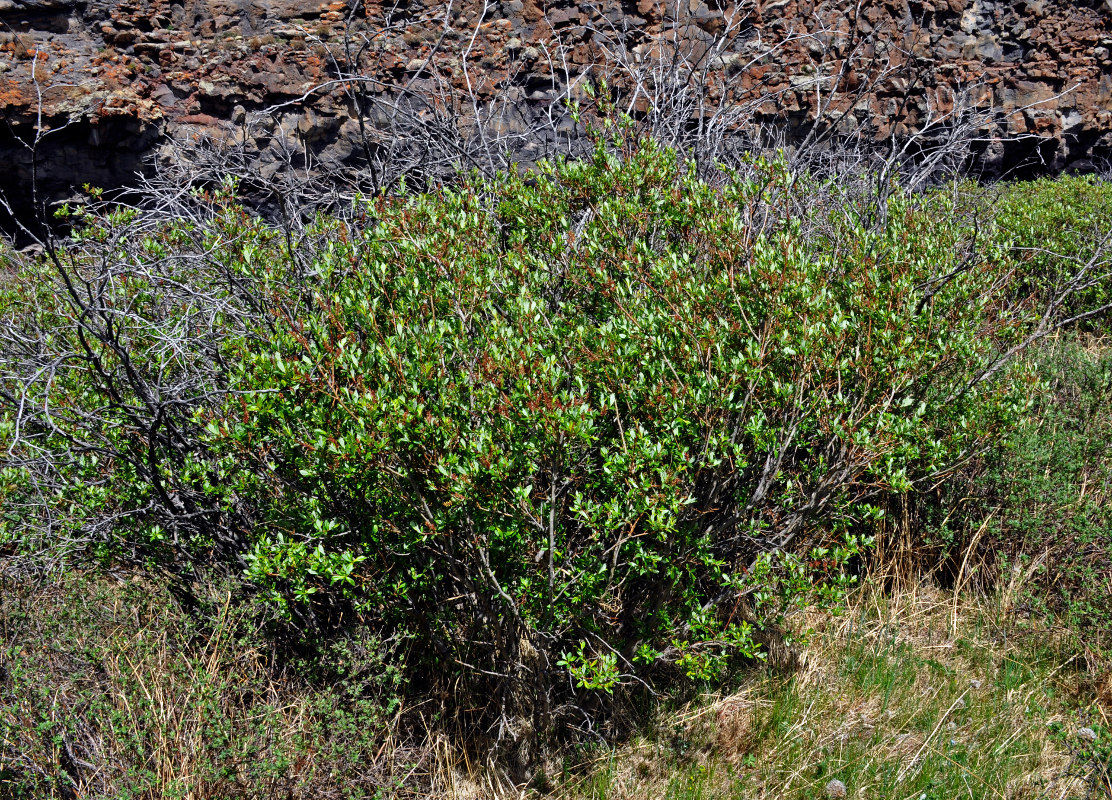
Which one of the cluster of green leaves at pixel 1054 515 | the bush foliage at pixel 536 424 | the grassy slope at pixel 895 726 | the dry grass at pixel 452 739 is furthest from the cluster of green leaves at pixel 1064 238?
the dry grass at pixel 452 739

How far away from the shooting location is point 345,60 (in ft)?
32.8

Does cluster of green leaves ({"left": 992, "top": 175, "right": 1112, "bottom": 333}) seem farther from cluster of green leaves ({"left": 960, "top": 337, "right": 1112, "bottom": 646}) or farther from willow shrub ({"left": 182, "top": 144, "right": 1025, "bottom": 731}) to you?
willow shrub ({"left": 182, "top": 144, "right": 1025, "bottom": 731})

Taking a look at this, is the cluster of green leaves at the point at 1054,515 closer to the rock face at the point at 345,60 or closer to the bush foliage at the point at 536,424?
the bush foliage at the point at 536,424

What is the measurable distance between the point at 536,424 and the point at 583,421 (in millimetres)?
165

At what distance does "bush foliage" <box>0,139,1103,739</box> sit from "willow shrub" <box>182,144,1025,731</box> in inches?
0.7

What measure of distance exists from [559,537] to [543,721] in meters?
0.84

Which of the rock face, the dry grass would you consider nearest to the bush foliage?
the dry grass

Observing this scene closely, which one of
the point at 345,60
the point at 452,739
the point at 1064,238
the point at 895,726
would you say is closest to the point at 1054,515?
the point at 895,726

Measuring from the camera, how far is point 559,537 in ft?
9.87

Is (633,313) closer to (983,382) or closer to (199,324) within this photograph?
(983,382)

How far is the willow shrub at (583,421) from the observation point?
2.75 m

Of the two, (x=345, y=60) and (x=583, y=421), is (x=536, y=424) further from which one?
(x=345, y=60)

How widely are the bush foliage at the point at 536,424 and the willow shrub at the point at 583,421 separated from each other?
0.7 inches

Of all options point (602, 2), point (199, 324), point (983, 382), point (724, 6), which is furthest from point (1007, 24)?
point (199, 324)
